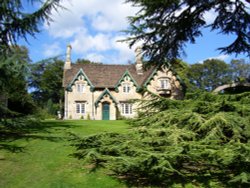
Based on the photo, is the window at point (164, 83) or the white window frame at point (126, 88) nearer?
the window at point (164, 83)

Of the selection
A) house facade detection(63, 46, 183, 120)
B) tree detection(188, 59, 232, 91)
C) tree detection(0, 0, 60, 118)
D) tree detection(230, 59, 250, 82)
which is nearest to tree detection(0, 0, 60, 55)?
tree detection(0, 0, 60, 118)

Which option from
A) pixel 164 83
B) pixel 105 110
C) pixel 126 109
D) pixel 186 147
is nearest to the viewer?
pixel 186 147

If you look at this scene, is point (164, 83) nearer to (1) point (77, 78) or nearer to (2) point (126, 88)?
(2) point (126, 88)

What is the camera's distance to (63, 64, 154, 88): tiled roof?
142 ft

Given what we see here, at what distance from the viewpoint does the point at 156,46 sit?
18484 millimetres

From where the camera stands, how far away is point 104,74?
44.5 meters

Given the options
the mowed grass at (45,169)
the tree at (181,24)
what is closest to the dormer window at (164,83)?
the tree at (181,24)

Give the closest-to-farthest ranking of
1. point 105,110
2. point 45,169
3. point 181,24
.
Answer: point 45,169 < point 181,24 < point 105,110

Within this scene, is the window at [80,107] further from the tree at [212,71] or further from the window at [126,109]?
the tree at [212,71]

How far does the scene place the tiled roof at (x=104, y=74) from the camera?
4328 centimetres

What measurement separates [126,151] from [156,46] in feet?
37.9

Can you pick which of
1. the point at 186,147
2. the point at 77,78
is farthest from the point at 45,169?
the point at 77,78

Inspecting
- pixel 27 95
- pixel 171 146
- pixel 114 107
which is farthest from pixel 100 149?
pixel 114 107

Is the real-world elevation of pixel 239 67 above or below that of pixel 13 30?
above
